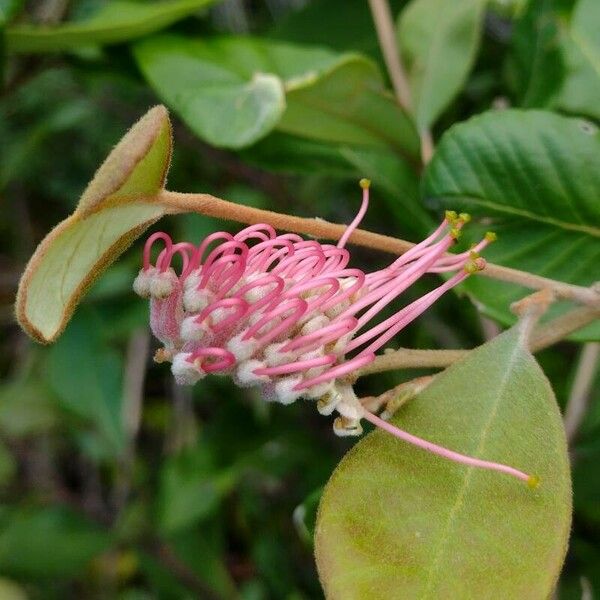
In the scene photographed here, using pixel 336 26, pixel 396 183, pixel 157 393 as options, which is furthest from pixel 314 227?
pixel 157 393

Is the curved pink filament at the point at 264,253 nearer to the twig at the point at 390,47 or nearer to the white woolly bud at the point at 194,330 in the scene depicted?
the white woolly bud at the point at 194,330

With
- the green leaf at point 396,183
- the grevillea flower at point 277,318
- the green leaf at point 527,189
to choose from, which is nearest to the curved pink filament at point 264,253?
the grevillea flower at point 277,318

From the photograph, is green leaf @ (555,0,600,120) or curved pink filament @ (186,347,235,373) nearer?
curved pink filament @ (186,347,235,373)

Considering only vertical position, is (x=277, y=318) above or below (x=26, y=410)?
above

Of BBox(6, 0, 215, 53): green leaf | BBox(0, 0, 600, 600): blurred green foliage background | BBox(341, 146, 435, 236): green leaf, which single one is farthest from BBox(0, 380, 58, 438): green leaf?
BBox(341, 146, 435, 236): green leaf

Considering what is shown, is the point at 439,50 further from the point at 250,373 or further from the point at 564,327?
the point at 250,373

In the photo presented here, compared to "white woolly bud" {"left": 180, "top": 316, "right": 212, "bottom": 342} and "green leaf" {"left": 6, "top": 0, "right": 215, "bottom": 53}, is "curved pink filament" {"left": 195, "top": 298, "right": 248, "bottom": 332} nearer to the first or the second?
"white woolly bud" {"left": 180, "top": 316, "right": 212, "bottom": 342}
